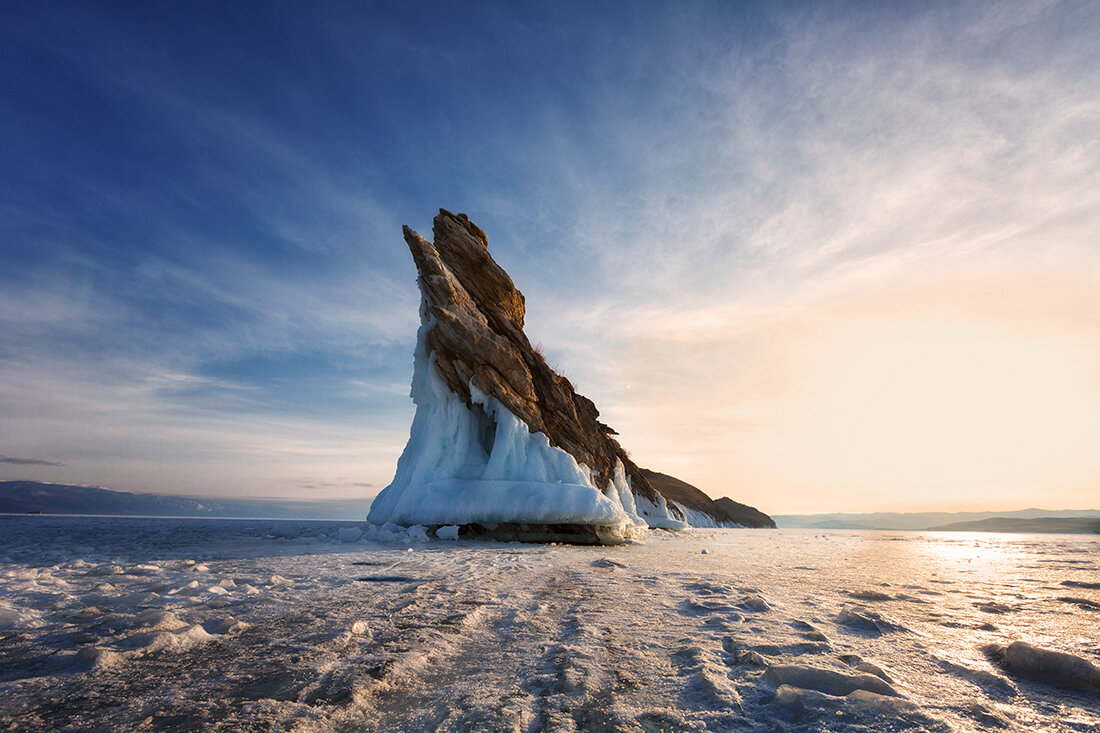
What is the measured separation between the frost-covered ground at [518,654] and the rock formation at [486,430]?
9.13m

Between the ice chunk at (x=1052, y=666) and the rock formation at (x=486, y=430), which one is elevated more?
the rock formation at (x=486, y=430)

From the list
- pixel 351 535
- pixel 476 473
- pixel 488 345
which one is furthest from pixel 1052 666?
pixel 488 345

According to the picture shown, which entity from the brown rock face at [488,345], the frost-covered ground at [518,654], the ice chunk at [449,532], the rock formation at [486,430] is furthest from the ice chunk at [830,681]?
the brown rock face at [488,345]

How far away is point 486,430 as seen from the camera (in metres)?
20.7

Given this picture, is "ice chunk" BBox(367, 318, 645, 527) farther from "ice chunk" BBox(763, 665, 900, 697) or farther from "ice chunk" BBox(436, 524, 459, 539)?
"ice chunk" BBox(763, 665, 900, 697)

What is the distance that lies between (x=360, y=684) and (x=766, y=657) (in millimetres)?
2314

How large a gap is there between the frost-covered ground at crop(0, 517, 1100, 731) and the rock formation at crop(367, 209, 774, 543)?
30.0ft

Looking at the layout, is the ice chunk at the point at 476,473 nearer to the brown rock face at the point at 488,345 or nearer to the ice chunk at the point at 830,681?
the brown rock face at the point at 488,345

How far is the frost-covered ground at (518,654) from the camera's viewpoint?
2000mm

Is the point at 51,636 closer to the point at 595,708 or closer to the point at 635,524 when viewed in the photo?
the point at 595,708

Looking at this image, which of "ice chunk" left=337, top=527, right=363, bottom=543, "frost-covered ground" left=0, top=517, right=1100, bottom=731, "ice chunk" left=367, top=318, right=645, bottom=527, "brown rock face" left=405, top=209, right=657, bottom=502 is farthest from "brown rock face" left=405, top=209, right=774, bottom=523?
"frost-covered ground" left=0, top=517, right=1100, bottom=731

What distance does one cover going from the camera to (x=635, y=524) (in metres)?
19.0

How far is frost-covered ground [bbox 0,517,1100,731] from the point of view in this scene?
2.00m

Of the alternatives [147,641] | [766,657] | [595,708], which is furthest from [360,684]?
[766,657]
